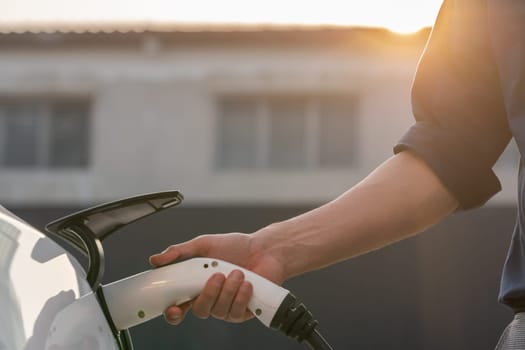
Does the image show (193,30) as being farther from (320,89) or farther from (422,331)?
(422,331)

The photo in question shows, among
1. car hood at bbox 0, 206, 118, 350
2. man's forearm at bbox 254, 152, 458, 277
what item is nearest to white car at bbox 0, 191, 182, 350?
car hood at bbox 0, 206, 118, 350

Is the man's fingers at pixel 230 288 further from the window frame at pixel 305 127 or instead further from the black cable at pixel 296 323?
the window frame at pixel 305 127

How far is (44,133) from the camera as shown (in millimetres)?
13156

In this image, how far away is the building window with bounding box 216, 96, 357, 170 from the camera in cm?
1267

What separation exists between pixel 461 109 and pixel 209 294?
0.35 m

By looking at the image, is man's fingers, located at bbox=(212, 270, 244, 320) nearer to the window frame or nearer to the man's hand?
the man's hand

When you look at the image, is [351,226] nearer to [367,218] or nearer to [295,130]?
[367,218]

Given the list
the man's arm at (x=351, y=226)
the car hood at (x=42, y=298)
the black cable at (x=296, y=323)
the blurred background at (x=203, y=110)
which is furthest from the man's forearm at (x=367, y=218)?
the blurred background at (x=203, y=110)

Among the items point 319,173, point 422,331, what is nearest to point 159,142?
point 319,173

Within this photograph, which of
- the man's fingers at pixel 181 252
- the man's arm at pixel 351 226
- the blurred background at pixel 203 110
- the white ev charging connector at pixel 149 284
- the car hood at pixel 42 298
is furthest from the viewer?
the blurred background at pixel 203 110

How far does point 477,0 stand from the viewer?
1183mm

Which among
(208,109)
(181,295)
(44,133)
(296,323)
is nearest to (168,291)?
(181,295)

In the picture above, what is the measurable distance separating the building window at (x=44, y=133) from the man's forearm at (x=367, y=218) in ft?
39.1

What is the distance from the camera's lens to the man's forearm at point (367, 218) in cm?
127
